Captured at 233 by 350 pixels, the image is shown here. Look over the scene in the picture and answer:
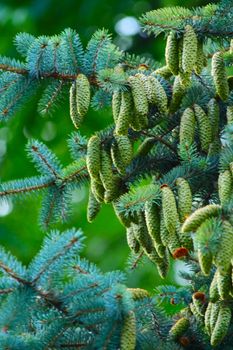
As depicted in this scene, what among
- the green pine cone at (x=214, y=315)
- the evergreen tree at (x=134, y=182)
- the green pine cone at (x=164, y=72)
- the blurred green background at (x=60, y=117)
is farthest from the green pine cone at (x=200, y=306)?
the blurred green background at (x=60, y=117)

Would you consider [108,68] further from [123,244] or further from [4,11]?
[123,244]

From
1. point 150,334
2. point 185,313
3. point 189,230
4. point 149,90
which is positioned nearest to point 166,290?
point 185,313

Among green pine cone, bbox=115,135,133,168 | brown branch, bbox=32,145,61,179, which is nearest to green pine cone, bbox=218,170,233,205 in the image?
green pine cone, bbox=115,135,133,168

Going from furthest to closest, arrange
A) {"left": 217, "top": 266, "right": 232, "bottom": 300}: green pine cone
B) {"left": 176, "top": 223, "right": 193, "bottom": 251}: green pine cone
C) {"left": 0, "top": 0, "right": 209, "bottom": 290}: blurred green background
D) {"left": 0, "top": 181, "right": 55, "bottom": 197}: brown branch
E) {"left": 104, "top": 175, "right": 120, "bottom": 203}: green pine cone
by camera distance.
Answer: {"left": 0, "top": 0, "right": 209, "bottom": 290}: blurred green background
{"left": 0, "top": 181, "right": 55, "bottom": 197}: brown branch
{"left": 104, "top": 175, "right": 120, "bottom": 203}: green pine cone
{"left": 176, "top": 223, "right": 193, "bottom": 251}: green pine cone
{"left": 217, "top": 266, "right": 232, "bottom": 300}: green pine cone

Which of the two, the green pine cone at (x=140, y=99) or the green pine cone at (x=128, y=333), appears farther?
the green pine cone at (x=140, y=99)

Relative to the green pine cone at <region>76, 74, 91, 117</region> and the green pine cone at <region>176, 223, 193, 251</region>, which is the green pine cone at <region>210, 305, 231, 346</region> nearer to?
the green pine cone at <region>176, 223, 193, 251</region>

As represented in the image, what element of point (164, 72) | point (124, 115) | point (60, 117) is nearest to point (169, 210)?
point (124, 115)

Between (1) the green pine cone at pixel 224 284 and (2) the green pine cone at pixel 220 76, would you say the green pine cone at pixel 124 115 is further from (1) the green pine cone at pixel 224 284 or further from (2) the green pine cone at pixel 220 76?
(1) the green pine cone at pixel 224 284
